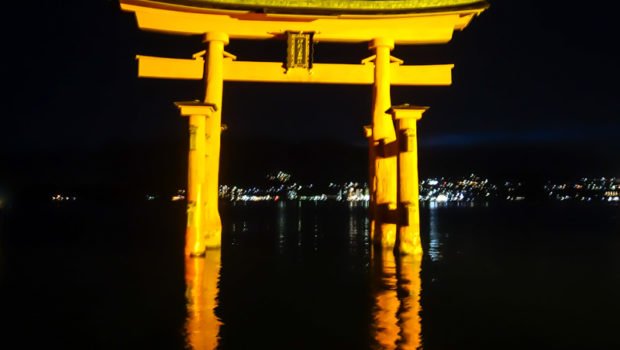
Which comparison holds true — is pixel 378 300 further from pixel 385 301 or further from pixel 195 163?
pixel 195 163

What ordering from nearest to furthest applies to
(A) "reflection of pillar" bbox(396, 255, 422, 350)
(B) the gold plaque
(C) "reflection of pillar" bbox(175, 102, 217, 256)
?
(A) "reflection of pillar" bbox(396, 255, 422, 350) → (C) "reflection of pillar" bbox(175, 102, 217, 256) → (B) the gold plaque

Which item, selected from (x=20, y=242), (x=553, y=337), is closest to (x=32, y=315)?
(x=553, y=337)

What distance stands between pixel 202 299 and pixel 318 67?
6.41 meters

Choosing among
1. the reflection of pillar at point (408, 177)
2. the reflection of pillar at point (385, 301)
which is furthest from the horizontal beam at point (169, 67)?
the reflection of pillar at point (385, 301)

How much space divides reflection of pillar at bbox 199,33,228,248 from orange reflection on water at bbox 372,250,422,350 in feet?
11.9

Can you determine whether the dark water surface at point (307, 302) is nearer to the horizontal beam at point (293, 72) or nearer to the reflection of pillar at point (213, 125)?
the reflection of pillar at point (213, 125)

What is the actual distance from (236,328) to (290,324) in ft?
2.22

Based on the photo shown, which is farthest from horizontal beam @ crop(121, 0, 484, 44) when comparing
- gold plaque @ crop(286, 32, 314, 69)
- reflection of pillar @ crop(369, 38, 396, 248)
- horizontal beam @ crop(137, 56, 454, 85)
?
horizontal beam @ crop(137, 56, 454, 85)

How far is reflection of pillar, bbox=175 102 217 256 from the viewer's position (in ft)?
34.9

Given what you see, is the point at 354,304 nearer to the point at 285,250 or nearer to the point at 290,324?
the point at 290,324

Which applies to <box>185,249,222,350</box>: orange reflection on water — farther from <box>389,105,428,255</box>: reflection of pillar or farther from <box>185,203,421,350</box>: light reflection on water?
<box>389,105,428,255</box>: reflection of pillar

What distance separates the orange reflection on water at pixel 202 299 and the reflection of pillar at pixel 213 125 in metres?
0.93

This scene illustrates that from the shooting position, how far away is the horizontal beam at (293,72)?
1219 centimetres

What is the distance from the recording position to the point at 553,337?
6.21 metres
